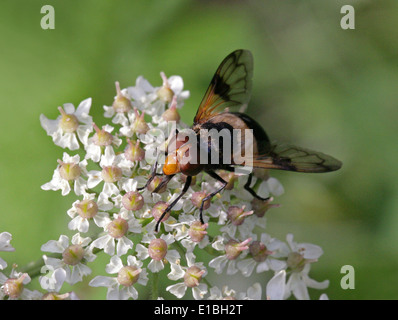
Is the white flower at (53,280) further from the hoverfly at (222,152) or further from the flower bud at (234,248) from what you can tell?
the flower bud at (234,248)

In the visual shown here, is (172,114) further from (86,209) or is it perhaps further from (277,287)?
(277,287)

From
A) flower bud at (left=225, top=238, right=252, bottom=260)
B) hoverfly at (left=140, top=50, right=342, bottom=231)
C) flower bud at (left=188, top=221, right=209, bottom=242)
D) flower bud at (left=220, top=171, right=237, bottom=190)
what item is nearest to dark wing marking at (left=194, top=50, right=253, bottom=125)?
hoverfly at (left=140, top=50, right=342, bottom=231)

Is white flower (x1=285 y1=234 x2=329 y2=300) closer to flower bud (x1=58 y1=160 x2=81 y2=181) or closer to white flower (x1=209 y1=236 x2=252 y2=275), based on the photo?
white flower (x1=209 y1=236 x2=252 y2=275)

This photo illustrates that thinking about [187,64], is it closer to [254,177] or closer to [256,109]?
[256,109]

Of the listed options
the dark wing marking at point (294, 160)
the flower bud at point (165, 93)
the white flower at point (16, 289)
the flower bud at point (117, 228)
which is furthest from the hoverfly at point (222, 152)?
the white flower at point (16, 289)
